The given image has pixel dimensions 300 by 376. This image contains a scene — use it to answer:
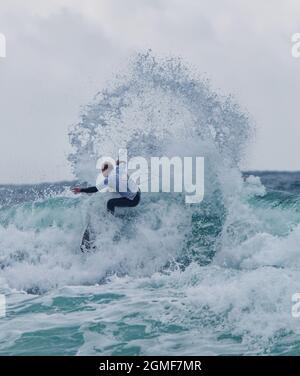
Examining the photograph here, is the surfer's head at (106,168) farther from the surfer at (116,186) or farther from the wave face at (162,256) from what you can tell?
the wave face at (162,256)

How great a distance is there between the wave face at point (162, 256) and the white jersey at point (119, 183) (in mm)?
864

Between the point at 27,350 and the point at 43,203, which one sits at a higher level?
the point at 43,203

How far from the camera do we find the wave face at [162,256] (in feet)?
23.4

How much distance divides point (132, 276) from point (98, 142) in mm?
4134

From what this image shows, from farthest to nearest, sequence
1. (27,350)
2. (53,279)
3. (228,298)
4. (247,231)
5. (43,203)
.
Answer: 1. (43,203)
2. (247,231)
3. (53,279)
4. (228,298)
5. (27,350)

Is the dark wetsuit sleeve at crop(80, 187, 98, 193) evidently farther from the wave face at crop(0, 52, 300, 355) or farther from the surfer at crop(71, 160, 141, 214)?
the wave face at crop(0, 52, 300, 355)

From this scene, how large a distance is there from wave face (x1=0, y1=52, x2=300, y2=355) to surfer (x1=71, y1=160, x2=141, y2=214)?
0.63 metres

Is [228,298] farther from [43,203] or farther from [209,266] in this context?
[43,203]

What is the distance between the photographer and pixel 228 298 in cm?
771

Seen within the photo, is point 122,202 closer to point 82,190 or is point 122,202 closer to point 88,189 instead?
point 88,189

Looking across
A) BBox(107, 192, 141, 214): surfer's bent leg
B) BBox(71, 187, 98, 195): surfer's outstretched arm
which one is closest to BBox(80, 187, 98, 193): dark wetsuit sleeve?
BBox(71, 187, 98, 195): surfer's outstretched arm

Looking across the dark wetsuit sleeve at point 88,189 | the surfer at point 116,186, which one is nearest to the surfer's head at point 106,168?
the surfer at point 116,186

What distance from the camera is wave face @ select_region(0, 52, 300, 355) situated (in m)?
7.13

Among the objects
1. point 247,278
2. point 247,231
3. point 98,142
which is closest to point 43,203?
point 98,142
